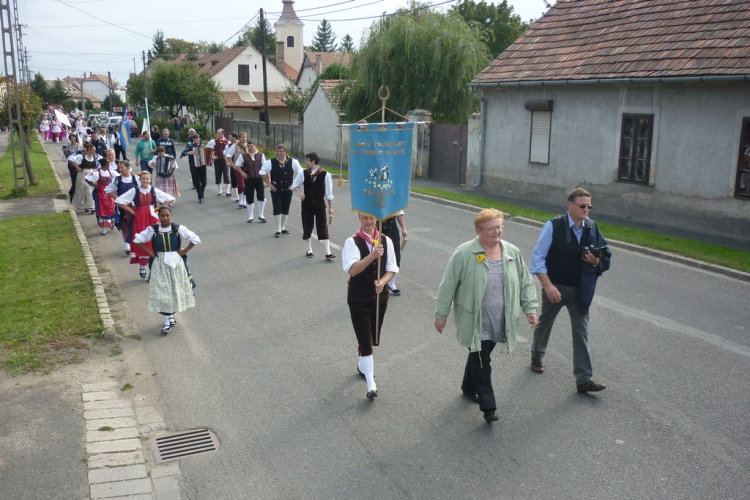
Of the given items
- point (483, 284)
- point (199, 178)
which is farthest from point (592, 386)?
point (199, 178)

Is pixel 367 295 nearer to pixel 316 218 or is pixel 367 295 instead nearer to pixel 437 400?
pixel 437 400

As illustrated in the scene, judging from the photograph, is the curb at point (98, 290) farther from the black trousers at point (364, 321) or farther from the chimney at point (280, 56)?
the chimney at point (280, 56)

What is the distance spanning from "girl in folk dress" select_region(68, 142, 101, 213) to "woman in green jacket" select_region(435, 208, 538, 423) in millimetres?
12062

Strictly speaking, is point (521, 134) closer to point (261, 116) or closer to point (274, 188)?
point (274, 188)

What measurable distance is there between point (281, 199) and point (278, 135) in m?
26.7

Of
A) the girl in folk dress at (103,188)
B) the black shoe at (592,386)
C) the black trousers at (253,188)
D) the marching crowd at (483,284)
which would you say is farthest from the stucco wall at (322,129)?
the black shoe at (592,386)

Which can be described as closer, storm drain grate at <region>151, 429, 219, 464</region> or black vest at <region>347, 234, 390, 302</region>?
storm drain grate at <region>151, 429, 219, 464</region>

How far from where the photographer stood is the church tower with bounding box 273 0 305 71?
8669 centimetres

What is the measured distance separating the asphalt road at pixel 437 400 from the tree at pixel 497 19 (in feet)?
169

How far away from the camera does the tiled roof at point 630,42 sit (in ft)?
48.9

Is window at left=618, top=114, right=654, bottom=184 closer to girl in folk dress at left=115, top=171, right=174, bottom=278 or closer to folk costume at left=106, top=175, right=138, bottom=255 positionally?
girl in folk dress at left=115, top=171, right=174, bottom=278

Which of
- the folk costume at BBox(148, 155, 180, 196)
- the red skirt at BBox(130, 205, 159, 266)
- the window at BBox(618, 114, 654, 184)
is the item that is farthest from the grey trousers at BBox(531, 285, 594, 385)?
the folk costume at BBox(148, 155, 180, 196)

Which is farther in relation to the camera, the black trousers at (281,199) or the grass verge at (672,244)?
the black trousers at (281,199)

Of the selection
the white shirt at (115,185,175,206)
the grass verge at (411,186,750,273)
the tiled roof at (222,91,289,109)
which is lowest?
the grass verge at (411,186,750,273)
